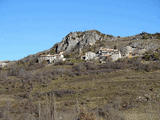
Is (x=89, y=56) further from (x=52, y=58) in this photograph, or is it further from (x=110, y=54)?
(x=52, y=58)

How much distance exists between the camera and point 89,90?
3856 centimetres

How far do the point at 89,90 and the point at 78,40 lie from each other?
4483cm

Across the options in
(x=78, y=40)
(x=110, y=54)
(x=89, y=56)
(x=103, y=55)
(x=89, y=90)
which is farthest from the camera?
(x=78, y=40)

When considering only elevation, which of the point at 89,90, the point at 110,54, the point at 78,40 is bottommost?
the point at 89,90

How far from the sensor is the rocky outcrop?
8069 cm

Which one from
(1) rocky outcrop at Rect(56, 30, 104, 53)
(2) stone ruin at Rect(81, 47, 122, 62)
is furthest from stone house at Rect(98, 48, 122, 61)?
(1) rocky outcrop at Rect(56, 30, 104, 53)

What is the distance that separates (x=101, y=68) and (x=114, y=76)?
845 cm

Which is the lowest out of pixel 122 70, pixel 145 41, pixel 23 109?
pixel 23 109

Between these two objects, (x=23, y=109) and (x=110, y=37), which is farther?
(x=110, y=37)

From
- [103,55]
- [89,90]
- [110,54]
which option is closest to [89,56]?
[103,55]

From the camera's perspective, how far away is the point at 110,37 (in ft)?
285

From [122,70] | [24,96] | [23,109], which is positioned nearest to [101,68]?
[122,70]

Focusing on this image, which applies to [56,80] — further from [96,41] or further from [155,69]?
[96,41]

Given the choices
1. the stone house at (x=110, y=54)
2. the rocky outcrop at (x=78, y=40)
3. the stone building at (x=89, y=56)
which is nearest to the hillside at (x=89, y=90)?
the stone house at (x=110, y=54)
